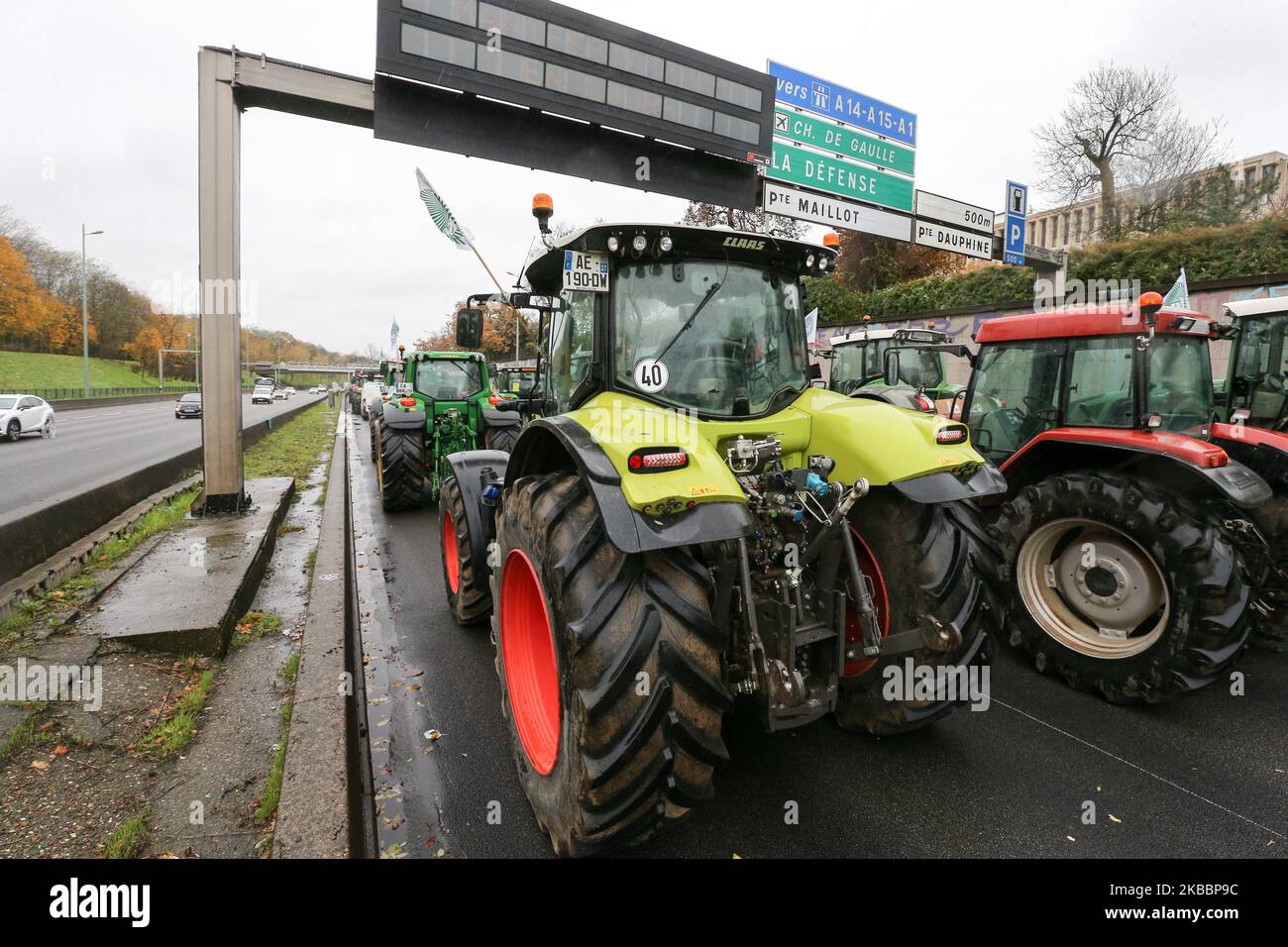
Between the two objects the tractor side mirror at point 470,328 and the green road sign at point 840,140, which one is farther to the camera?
the green road sign at point 840,140

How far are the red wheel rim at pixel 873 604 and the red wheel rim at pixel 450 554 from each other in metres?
3.03

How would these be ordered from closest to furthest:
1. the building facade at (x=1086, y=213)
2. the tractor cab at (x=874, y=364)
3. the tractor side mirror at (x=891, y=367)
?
1. the tractor side mirror at (x=891, y=367)
2. the tractor cab at (x=874, y=364)
3. the building facade at (x=1086, y=213)

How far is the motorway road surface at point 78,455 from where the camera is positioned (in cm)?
1032

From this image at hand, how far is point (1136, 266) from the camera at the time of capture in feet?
48.2

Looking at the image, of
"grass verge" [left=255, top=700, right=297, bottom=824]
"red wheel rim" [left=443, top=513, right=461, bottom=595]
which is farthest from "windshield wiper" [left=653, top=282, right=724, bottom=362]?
"red wheel rim" [left=443, top=513, right=461, bottom=595]

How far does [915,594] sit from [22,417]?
25.2m

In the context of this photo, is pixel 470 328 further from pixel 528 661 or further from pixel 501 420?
pixel 501 420

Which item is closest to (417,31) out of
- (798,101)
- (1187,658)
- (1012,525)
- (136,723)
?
(798,101)

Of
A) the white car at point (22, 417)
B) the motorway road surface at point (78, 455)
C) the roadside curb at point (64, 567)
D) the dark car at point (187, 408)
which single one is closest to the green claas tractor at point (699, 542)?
the roadside curb at point (64, 567)

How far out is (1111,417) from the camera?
4.39m

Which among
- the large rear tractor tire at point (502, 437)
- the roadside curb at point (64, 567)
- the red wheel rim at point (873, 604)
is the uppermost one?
the large rear tractor tire at point (502, 437)

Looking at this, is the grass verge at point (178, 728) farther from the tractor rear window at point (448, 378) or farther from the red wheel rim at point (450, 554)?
the tractor rear window at point (448, 378)
